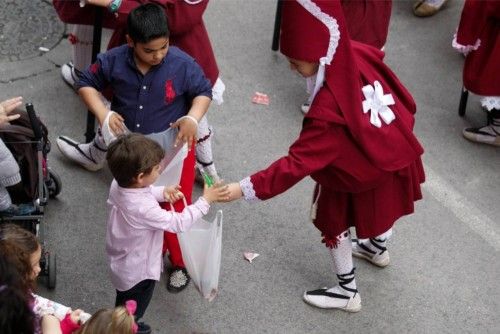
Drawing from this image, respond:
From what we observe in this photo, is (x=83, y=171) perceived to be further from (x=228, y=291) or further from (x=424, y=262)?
(x=424, y=262)

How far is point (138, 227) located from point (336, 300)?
4.24 ft

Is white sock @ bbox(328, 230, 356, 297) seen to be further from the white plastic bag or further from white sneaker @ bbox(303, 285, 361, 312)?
the white plastic bag

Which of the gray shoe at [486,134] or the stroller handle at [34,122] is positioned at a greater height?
the stroller handle at [34,122]

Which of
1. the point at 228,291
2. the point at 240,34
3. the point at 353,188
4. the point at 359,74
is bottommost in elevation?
the point at 228,291

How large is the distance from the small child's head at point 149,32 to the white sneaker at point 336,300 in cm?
149

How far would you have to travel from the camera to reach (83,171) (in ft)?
15.5

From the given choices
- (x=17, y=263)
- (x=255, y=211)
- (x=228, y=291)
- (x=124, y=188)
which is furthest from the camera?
(x=255, y=211)

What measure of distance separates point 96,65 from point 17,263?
4.48 ft

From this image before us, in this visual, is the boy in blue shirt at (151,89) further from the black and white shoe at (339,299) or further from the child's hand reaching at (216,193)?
the black and white shoe at (339,299)

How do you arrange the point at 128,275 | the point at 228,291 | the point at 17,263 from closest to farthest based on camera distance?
the point at 17,263 < the point at 128,275 < the point at 228,291

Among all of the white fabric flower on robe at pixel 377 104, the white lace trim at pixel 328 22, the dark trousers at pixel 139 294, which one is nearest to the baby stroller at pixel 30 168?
the dark trousers at pixel 139 294

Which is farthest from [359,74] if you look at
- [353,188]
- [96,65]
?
[96,65]

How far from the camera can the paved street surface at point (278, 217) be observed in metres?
4.07

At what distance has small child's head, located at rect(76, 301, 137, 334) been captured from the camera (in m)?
2.61
